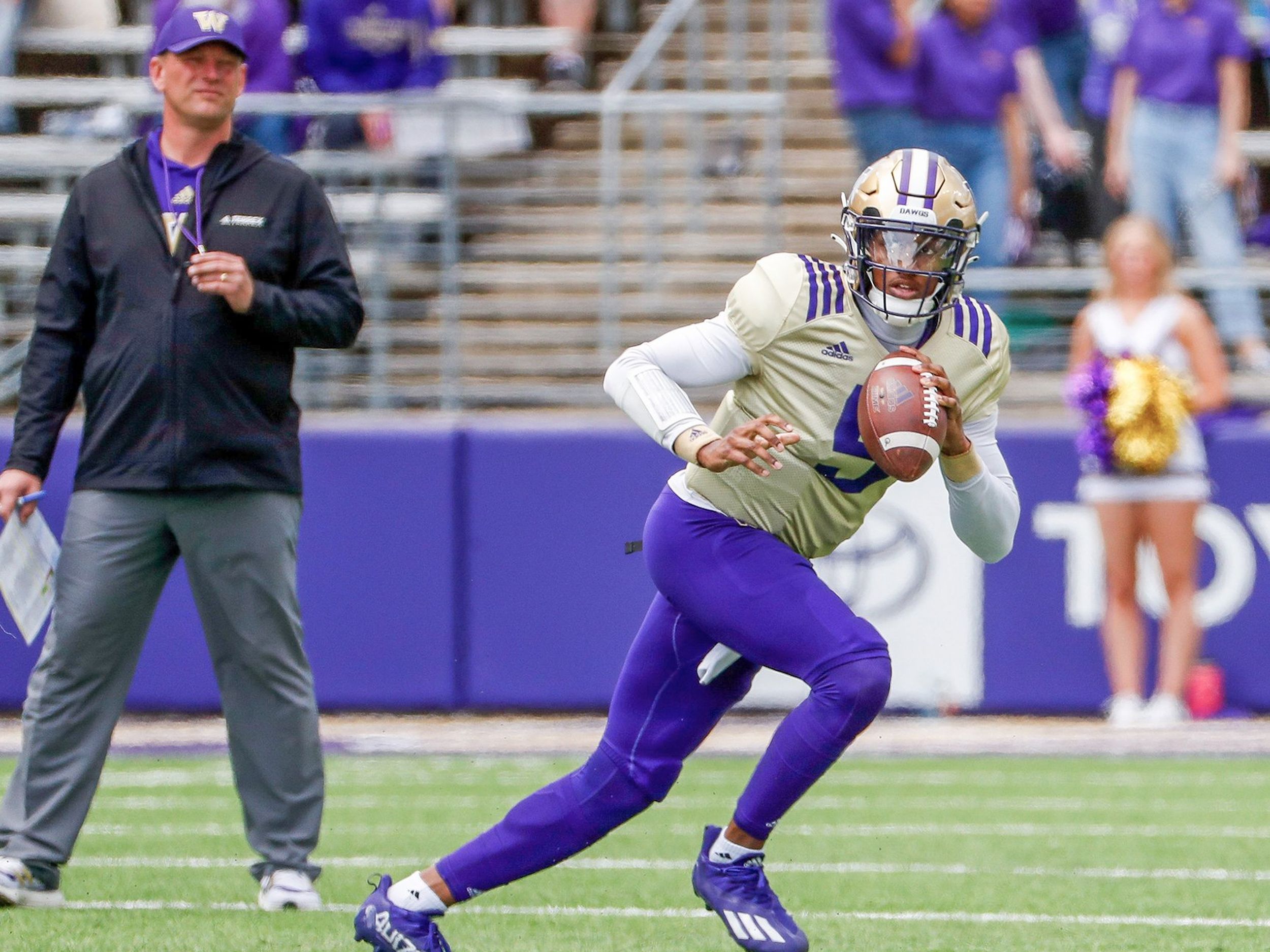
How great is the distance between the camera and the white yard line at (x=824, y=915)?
528 centimetres

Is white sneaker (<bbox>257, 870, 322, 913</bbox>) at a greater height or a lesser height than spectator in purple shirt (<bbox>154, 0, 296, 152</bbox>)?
lesser

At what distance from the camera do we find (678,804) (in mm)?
7574

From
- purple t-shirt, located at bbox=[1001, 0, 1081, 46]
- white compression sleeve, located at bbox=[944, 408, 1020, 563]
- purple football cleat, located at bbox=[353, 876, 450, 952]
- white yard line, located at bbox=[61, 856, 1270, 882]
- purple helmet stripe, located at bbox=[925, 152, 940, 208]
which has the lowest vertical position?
white yard line, located at bbox=[61, 856, 1270, 882]

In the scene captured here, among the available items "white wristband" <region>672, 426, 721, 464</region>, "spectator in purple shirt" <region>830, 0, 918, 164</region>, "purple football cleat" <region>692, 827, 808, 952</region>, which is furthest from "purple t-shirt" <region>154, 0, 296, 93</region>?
"purple football cleat" <region>692, 827, 808, 952</region>

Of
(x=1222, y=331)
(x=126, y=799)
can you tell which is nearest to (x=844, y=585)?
(x=1222, y=331)

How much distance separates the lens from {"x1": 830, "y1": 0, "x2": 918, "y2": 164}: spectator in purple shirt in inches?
393

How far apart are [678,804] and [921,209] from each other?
353 centimetres

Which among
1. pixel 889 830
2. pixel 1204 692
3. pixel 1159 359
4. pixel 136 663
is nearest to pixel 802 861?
pixel 889 830

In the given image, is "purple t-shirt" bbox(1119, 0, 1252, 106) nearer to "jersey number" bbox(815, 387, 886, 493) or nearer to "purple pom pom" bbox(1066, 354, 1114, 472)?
"purple pom pom" bbox(1066, 354, 1114, 472)

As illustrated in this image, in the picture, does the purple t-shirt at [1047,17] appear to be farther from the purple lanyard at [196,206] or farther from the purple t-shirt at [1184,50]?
the purple lanyard at [196,206]

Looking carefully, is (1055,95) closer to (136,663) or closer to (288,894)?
(136,663)

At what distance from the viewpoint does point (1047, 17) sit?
10828mm

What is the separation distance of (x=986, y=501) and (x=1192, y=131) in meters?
5.99

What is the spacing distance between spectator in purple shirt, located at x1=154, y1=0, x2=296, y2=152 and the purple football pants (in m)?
5.89
